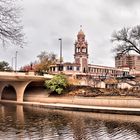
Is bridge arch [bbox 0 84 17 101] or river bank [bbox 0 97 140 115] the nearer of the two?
river bank [bbox 0 97 140 115]

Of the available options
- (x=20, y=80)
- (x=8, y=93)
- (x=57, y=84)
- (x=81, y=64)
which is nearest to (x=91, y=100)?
(x=57, y=84)

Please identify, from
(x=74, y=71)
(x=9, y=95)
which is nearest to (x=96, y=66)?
(x=74, y=71)

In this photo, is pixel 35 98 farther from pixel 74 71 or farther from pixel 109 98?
pixel 74 71

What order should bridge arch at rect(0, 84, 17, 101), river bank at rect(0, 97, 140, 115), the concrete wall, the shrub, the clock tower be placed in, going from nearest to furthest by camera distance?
river bank at rect(0, 97, 140, 115) → the concrete wall → the shrub → bridge arch at rect(0, 84, 17, 101) → the clock tower

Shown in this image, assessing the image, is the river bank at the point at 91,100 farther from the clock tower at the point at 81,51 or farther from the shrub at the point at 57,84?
the clock tower at the point at 81,51

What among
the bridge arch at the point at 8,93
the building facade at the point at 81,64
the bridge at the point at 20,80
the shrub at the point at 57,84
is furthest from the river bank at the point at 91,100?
the building facade at the point at 81,64

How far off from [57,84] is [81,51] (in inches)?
2007

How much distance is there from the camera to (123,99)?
4747 cm

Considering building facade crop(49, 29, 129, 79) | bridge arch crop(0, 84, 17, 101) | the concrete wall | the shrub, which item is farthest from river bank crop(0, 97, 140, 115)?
building facade crop(49, 29, 129, 79)

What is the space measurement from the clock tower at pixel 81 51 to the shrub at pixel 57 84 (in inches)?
1728

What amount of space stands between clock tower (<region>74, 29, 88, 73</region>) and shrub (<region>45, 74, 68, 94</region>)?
144 ft

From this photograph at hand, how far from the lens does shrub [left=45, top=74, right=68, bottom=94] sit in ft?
198

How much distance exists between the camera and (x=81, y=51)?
11031 cm

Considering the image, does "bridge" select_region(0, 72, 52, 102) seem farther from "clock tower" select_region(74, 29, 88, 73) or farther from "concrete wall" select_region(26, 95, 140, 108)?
"clock tower" select_region(74, 29, 88, 73)
